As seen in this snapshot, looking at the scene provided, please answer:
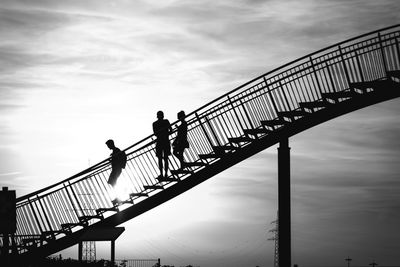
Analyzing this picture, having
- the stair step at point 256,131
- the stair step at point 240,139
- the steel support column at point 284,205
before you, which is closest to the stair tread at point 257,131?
the stair step at point 256,131

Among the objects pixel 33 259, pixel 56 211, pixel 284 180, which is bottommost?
pixel 33 259

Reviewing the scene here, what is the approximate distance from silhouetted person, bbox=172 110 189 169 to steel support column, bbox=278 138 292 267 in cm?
321

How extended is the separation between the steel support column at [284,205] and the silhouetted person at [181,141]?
10.5ft

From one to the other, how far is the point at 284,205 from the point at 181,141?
401cm

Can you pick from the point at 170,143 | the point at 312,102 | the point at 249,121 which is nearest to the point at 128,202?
the point at 170,143

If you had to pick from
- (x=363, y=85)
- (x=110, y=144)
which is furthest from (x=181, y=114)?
(x=363, y=85)

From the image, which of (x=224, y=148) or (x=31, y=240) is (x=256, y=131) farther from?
(x=31, y=240)

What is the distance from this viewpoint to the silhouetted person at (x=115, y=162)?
19.4m

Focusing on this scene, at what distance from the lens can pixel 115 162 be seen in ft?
63.8

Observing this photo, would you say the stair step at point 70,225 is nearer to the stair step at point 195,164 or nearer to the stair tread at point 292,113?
the stair step at point 195,164

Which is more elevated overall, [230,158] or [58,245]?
[230,158]

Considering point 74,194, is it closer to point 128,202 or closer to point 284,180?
point 128,202

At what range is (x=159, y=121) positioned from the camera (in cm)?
1948

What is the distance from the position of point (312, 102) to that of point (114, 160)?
277 inches
